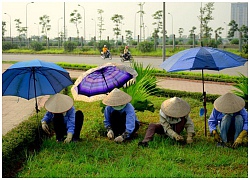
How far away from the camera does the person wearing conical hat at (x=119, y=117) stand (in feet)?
18.1

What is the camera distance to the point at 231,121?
17.4 ft

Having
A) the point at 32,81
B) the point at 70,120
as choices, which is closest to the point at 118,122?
the point at 70,120

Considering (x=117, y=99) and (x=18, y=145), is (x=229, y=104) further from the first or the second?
(x=18, y=145)

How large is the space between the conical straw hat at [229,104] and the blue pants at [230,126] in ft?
0.41

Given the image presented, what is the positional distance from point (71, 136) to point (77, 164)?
807 millimetres

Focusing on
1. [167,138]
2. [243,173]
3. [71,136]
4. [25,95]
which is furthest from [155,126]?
[25,95]

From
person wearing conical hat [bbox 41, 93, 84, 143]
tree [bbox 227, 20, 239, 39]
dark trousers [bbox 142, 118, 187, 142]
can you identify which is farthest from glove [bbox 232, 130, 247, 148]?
tree [bbox 227, 20, 239, 39]

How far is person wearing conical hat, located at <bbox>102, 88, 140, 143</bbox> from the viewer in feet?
18.1

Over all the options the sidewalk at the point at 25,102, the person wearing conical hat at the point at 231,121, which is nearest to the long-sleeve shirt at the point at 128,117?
the person wearing conical hat at the point at 231,121

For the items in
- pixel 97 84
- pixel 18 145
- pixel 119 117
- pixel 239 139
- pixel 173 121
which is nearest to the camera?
pixel 18 145

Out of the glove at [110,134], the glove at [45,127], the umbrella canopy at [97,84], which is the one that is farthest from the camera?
the umbrella canopy at [97,84]

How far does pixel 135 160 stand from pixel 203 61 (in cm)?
167

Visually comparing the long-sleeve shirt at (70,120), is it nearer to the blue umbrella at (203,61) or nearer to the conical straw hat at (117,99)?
the conical straw hat at (117,99)

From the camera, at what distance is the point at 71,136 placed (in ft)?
17.6
